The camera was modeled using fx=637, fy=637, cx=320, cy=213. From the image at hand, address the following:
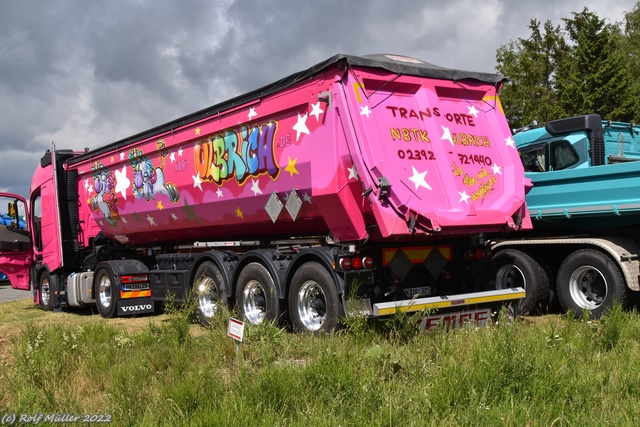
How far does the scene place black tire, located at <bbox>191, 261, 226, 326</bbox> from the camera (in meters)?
9.19

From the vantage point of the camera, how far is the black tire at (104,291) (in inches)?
468

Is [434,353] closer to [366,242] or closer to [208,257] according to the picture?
[366,242]

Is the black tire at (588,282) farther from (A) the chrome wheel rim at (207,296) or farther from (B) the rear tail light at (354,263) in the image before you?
(A) the chrome wheel rim at (207,296)

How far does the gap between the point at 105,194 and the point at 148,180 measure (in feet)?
6.22

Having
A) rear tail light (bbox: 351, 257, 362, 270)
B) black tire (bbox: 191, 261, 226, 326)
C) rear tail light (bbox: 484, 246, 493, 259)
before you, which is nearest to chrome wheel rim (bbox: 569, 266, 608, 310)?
rear tail light (bbox: 484, 246, 493, 259)

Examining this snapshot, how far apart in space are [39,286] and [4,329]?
5.06 metres

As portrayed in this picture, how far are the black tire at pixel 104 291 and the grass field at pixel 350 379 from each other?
5536 mm

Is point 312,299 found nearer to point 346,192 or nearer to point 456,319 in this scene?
point 346,192

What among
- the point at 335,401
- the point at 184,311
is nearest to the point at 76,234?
the point at 184,311

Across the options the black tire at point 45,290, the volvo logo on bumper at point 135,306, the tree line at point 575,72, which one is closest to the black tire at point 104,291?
the volvo logo on bumper at point 135,306

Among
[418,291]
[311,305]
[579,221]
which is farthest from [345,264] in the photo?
[579,221]

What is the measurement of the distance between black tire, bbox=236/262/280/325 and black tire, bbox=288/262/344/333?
18.9 inches

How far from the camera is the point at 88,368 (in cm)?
552

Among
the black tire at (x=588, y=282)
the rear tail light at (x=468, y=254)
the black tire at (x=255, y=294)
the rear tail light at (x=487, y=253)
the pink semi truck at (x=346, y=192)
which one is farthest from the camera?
the black tire at (x=588, y=282)
